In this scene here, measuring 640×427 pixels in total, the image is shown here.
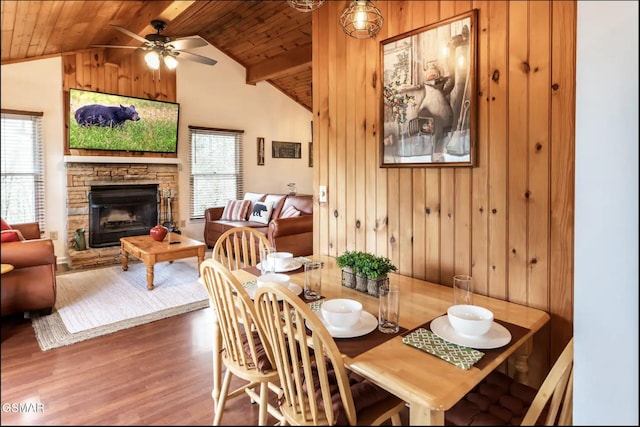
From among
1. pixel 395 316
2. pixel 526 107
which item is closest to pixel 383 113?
pixel 526 107

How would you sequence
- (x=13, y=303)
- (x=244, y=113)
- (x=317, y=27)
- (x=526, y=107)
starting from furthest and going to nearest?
(x=244, y=113) → (x=317, y=27) → (x=526, y=107) → (x=13, y=303)

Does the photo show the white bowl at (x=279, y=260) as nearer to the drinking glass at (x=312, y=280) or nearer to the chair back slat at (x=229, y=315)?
the drinking glass at (x=312, y=280)

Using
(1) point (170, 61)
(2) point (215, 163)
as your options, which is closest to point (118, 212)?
(1) point (170, 61)

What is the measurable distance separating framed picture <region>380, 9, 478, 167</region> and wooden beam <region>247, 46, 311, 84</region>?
3.79m

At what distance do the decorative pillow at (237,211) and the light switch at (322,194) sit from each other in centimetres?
335

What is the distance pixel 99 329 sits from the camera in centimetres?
263

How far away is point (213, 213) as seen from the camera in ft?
18.8

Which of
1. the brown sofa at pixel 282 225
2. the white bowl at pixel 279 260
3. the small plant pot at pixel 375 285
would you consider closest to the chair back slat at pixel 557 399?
the small plant pot at pixel 375 285

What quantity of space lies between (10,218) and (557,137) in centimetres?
164

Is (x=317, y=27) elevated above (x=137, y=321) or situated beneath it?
elevated above

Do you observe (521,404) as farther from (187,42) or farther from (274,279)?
(187,42)

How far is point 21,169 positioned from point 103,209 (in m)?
0.79

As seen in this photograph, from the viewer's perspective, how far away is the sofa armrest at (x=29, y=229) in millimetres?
532

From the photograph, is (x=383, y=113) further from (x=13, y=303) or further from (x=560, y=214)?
(x=13, y=303)
